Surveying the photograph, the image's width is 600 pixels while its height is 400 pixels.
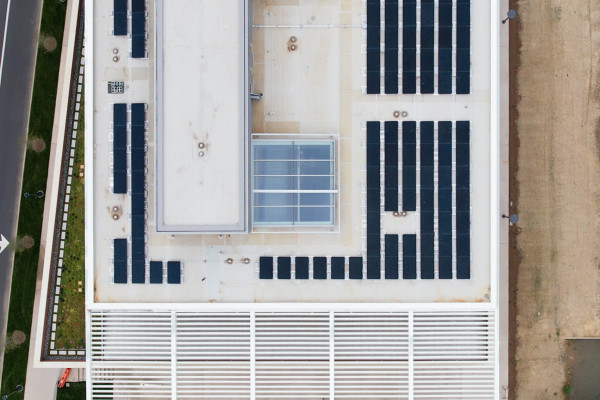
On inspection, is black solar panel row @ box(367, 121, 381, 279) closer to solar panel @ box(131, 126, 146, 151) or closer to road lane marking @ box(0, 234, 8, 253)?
solar panel @ box(131, 126, 146, 151)

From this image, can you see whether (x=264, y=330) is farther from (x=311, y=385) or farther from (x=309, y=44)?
(x=309, y=44)

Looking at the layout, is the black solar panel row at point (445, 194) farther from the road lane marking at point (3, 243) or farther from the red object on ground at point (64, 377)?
the road lane marking at point (3, 243)

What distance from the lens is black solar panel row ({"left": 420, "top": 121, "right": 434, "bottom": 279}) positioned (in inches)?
922

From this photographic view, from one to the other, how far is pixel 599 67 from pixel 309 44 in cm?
2067

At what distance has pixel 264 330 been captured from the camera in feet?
78.7

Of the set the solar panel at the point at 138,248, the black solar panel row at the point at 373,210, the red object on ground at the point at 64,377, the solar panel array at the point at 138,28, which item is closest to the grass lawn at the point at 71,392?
the red object on ground at the point at 64,377

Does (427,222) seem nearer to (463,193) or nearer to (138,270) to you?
(463,193)

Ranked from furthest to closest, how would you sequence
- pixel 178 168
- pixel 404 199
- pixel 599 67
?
pixel 599 67, pixel 404 199, pixel 178 168

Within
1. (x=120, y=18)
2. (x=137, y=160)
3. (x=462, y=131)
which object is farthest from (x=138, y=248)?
(x=462, y=131)

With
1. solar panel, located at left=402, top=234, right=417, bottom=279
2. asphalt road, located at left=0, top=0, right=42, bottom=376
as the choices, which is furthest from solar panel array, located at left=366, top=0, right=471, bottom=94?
asphalt road, located at left=0, top=0, right=42, bottom=376

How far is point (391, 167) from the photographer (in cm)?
2341

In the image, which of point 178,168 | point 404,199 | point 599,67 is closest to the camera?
point 178,168

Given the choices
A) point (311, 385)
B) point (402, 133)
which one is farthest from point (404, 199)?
point (311, 385)

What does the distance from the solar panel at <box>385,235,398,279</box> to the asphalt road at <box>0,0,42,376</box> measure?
25.9 meters
